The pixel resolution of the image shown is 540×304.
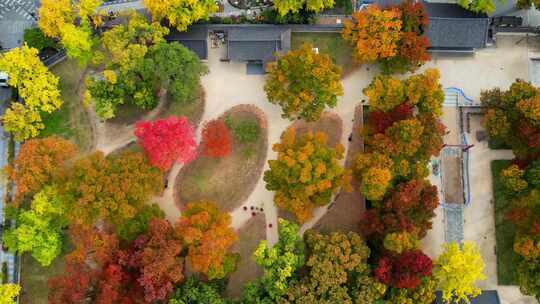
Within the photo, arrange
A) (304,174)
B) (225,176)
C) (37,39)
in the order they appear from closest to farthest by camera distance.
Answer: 1. (304,174)
2. (37,39)
3. (225,176)

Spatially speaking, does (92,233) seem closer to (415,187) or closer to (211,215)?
(211,215)

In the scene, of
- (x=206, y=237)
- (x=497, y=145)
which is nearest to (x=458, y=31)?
(x=497, y=145)

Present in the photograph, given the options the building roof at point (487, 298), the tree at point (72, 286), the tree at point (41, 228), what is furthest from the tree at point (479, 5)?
the tree at point (72, 286)

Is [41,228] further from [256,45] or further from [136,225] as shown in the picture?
[256,45]

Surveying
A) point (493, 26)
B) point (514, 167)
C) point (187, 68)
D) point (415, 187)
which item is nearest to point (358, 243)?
point (415, 187)

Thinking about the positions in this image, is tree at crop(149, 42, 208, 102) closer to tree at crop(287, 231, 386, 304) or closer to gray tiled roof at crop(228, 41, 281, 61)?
gray tiled roof at crop(228, 41, 281, 61)

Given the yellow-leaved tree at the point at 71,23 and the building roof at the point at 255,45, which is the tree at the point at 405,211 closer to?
the building roof at the point at 255,45
